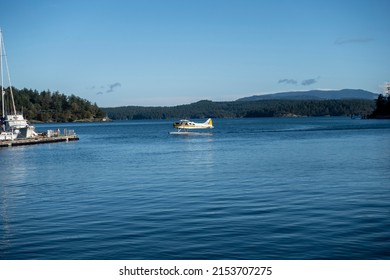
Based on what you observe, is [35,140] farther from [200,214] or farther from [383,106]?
[383,106]

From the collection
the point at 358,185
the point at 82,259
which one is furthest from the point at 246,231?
the point at 358,185

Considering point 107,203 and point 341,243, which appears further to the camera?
point 107,203

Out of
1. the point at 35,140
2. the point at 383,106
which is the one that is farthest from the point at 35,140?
the point at 383,106

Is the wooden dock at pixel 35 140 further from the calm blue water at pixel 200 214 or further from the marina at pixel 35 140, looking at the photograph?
the calm blue water at pixel 200 214

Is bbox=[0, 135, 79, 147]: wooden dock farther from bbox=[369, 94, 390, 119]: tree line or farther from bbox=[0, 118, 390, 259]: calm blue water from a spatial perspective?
bbox=[369, 94, 390, 119]: tree line

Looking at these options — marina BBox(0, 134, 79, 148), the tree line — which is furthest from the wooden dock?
the tree line

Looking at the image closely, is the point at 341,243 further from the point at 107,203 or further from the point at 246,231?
the point at 107,203

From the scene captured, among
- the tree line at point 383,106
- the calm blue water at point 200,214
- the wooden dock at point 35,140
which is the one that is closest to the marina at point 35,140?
the wooden dock at point 35,140

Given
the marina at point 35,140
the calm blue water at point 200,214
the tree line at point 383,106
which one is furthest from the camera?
the tree line at point 383,106
